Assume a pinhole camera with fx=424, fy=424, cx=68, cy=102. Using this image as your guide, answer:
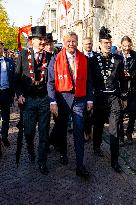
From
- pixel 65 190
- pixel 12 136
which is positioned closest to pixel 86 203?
pixel 65 190

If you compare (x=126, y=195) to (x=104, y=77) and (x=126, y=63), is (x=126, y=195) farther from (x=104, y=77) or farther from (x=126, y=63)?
(x=126, y=63)

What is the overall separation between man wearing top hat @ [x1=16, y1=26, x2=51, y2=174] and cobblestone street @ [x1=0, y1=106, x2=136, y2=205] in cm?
36

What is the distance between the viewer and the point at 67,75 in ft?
20.7

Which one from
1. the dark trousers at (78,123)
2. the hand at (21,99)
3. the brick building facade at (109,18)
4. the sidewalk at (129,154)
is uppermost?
the brick building facade at (109,18)

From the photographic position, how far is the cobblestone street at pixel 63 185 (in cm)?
534

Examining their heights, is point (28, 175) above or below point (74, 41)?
below

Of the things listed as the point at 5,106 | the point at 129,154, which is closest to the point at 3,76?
the point at 5,106

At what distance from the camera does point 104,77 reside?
691 cm

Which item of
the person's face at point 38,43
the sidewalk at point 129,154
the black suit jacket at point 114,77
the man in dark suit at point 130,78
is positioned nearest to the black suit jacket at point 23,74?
the person's face at point 38,43

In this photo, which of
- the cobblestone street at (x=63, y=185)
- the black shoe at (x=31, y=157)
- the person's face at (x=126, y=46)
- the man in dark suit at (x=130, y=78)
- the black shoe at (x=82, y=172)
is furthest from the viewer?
the man in dark suit at (x=130, y=78)

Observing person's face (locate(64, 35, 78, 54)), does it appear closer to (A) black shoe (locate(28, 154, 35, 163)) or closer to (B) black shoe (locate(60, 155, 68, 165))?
(B) black shoe (locate(60, 155, 68, 165))

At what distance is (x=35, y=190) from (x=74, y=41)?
7.38 feet

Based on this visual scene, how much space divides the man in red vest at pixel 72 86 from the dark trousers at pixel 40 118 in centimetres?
27

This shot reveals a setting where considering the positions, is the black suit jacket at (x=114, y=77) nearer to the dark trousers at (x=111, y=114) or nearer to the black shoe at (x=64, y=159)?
the dark trousers at (x=111, y=114)
